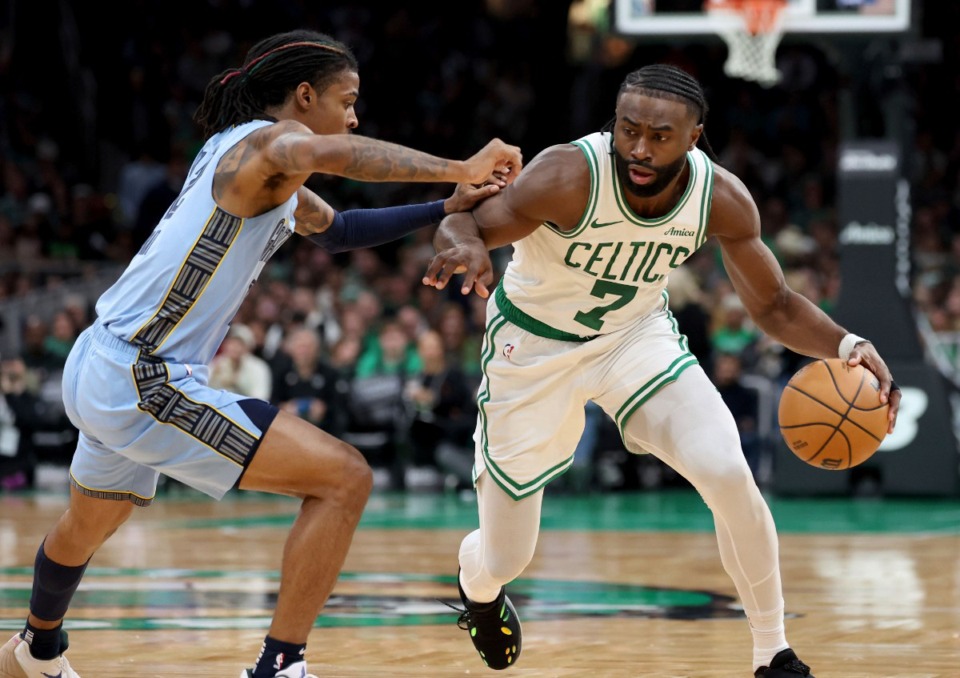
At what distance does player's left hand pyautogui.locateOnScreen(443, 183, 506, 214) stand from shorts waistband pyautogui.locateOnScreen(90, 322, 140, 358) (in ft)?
4.14

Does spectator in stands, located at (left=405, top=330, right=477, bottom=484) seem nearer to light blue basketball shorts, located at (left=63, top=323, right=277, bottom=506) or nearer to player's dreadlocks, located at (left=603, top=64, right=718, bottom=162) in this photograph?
player's dreadlocks, located at (left=603, top=64, right=718, bottom=162)

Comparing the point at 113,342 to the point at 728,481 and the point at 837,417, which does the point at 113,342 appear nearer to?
the point at 728,481

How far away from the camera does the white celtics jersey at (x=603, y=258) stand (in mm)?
5324

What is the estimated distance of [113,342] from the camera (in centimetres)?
482

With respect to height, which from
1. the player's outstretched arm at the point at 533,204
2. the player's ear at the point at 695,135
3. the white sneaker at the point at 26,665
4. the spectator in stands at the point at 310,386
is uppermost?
the player's ear at the point at 695,135

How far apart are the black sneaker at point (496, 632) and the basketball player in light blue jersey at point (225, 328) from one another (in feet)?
3.64

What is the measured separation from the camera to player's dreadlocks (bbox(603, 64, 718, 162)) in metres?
5.13

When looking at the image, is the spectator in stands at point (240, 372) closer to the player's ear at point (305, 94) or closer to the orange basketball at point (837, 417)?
the orange basketball at point (837, 417)

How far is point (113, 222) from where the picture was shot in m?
19.7

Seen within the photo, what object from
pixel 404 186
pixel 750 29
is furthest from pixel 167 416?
pixel 404 186

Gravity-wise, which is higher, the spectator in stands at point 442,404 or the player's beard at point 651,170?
the player's beard at point 651,170

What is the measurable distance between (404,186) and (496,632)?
1408 centimetres

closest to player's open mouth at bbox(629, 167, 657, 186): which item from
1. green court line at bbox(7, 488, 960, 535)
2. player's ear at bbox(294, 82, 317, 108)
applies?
player's ear at bbox(294, 82, 317, 108)

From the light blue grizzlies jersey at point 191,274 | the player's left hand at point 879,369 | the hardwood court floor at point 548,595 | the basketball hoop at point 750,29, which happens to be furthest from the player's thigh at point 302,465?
the basketball hoop at point 750,29
